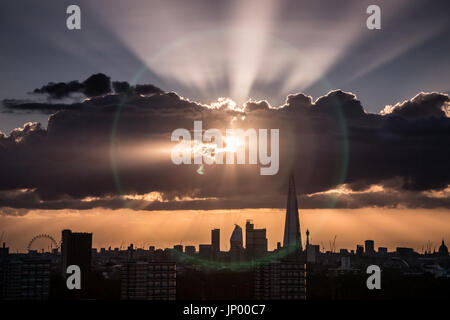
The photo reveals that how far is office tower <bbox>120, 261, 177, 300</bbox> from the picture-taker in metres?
116

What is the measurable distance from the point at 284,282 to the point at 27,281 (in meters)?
54.3

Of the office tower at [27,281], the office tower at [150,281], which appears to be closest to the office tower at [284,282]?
the office tower at [150,281]

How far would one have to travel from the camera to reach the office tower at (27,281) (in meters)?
140

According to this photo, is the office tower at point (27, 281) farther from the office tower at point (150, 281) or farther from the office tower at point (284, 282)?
the office tower at point (284, 282)

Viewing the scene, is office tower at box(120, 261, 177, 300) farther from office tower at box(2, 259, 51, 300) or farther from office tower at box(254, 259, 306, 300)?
office tower at box(2, 259, 51, 300)

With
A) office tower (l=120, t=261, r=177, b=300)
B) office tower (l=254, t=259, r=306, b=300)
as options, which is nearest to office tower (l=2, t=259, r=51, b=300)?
office tower (l=120, t=261, r=177, b=300)

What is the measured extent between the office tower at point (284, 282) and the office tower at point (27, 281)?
4635 cm

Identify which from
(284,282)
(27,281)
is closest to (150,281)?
(284,282)

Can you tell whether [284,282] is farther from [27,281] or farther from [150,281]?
[27,281]

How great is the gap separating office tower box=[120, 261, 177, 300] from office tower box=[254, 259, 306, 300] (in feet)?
65.2

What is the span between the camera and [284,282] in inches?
4995

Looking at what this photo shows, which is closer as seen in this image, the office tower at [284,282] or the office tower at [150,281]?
the office tower at [150,281]
